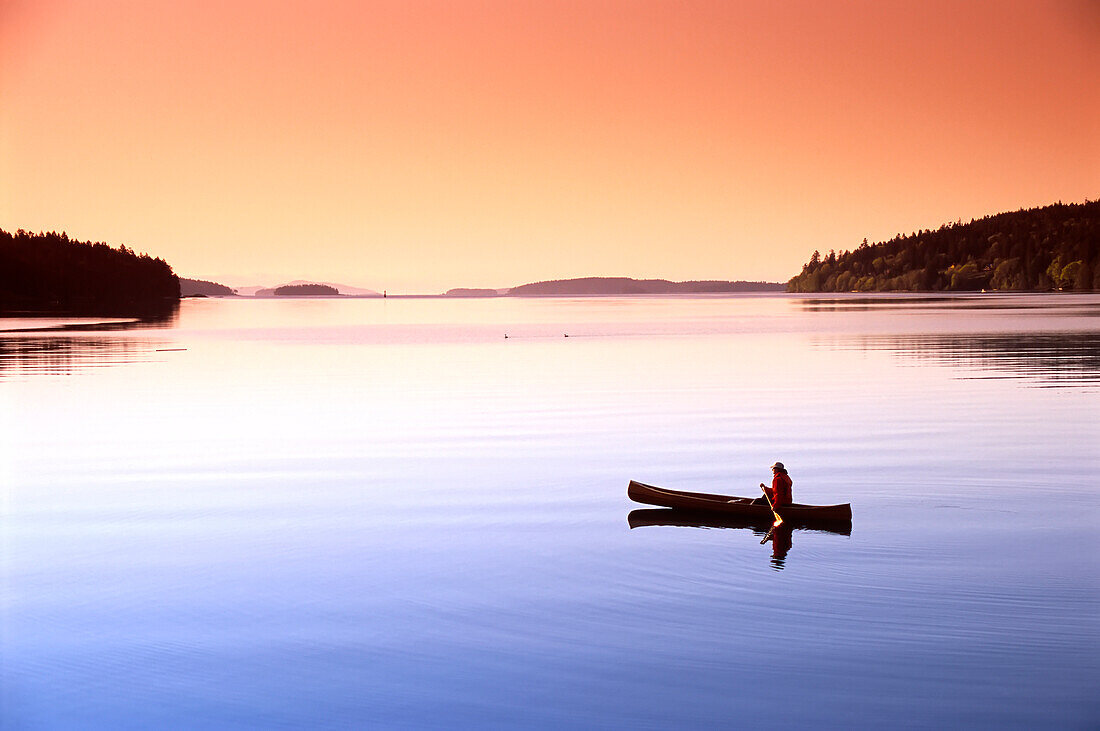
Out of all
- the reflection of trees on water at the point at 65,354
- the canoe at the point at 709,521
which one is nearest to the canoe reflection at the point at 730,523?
the canoe at the point at 709,521

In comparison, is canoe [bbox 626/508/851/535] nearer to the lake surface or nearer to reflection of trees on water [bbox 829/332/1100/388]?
the lake surface

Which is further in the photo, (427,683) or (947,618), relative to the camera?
(947,618)

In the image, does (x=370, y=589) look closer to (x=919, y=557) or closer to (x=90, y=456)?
(x=919, y=557)

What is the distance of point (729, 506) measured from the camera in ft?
82.6

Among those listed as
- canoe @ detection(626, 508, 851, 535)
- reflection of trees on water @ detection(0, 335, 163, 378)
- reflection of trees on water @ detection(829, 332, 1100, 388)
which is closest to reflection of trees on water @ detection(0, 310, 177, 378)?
reflection of trees on water @ detection(0, 335, 163, 378)

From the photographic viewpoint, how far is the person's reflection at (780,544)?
2148 centimetres

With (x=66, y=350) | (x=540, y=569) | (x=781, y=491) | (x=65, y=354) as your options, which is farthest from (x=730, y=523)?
(x=66, y=350)

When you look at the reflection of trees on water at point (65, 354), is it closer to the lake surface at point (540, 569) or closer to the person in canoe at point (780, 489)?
the lake surface at point (540, 569)

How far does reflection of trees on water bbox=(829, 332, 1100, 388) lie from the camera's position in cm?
5922

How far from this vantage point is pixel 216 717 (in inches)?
573

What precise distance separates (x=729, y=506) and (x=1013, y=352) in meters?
60.6

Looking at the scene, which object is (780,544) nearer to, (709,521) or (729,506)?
(729,506)

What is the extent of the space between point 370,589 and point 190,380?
47.7 meters

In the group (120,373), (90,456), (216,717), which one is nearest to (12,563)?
(216,717)
